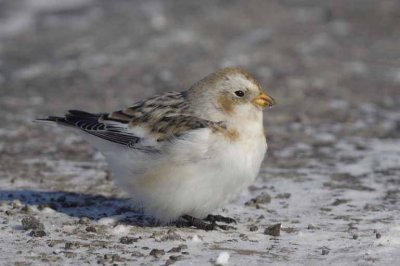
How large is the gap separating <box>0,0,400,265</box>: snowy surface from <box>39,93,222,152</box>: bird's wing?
0.49 meters

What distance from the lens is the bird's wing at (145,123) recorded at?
4984mm

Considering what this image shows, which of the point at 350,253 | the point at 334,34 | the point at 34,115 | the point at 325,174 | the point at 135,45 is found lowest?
the point at 350,253

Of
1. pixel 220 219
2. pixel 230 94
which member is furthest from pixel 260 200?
pixel 230 94

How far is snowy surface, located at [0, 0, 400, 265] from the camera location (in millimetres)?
4727

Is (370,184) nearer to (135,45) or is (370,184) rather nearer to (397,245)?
(397,245)

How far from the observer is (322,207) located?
564 centimetres

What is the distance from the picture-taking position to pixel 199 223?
507 cm

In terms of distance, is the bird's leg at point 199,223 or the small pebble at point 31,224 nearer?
the small pebble at point 31,224

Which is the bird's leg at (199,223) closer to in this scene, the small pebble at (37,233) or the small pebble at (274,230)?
the small pebble at (274,230)

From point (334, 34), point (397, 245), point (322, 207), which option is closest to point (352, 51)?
point (334, 34)

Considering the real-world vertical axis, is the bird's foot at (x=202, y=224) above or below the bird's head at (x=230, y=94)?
below

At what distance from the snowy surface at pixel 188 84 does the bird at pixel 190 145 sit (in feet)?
0.67

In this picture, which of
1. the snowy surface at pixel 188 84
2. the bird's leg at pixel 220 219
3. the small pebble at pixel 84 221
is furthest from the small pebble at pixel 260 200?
the small pebble at pixel 84 221

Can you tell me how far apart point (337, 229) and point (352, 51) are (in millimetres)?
5658
